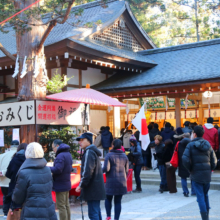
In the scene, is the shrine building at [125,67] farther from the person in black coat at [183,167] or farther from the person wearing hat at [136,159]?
the person in black coat at [183,167]

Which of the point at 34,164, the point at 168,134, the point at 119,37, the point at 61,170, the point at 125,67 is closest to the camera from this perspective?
the point at 34,164

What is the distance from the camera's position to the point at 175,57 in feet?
53.4

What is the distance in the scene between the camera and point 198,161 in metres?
5.88

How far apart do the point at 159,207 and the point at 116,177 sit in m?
2.02

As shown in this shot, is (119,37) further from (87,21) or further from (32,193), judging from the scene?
(32,193)

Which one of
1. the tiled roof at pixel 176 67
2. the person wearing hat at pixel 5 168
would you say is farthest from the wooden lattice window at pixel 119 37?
the person wearing hat at pixel 5 168

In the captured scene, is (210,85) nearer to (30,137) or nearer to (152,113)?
(152,113)

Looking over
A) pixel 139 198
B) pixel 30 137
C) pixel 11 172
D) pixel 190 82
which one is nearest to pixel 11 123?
pixel 30 137

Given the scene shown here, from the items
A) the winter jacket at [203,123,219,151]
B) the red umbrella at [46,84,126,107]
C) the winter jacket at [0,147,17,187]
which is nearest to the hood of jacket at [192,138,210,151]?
the red umbrella at [46,84,126,107]

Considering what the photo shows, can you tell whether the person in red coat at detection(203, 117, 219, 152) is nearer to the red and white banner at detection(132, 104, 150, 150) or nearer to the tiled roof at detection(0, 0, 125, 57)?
the red and white banner at detection(132, 104, 150, 150)

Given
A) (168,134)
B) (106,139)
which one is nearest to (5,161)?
(106,139)

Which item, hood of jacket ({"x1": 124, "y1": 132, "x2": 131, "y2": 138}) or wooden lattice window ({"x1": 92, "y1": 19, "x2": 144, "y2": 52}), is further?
wooden lattice window ({"x1": 92, "y1": 19, "x2": 144, "y2": 52})

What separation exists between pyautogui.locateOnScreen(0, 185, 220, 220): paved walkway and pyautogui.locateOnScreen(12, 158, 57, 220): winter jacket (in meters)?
3.04

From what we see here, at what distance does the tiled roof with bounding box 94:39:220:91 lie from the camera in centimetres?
1302
